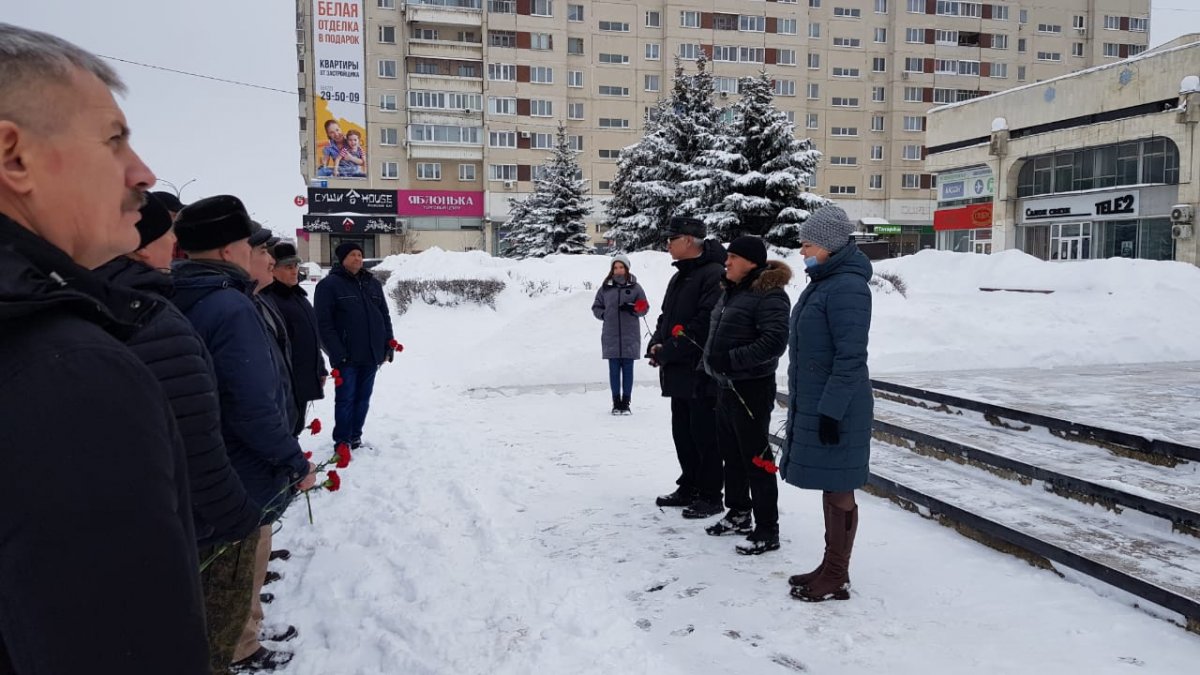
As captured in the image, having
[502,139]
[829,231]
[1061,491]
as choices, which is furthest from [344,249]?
[502,139]

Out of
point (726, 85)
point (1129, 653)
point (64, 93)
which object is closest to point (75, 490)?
point (64, 93)

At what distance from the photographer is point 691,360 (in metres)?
5.85

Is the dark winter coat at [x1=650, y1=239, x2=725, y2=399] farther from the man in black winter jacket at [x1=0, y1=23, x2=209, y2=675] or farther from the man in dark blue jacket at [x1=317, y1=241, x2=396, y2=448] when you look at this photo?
the man in black winter jacket at [x1=0, y1=23, x2=209, y2=675]

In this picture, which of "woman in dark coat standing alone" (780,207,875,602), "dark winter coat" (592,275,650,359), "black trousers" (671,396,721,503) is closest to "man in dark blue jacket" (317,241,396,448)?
"dark winter coat" (592,275,650,359)

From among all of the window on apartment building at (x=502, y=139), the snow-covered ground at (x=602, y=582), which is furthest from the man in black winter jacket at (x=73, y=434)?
the window on apartment building at (x=502, y=139)

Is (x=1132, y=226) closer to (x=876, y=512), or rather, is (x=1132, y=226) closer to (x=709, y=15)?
(x=709, y=15)

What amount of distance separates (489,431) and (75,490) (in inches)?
308

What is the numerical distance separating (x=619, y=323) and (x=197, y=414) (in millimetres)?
7391

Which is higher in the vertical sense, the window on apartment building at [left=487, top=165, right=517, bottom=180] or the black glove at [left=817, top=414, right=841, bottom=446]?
the window on apartment building at [left=487, top=165, right=517, bottom=180]

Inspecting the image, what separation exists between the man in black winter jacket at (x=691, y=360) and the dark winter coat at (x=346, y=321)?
3.01 m

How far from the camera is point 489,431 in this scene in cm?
869

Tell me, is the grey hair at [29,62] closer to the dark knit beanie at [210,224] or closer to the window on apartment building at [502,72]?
the dark knit beanie at [210,224]

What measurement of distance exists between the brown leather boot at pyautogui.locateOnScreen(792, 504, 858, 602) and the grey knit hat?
1435 millimetres

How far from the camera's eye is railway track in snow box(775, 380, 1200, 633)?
164 inches
